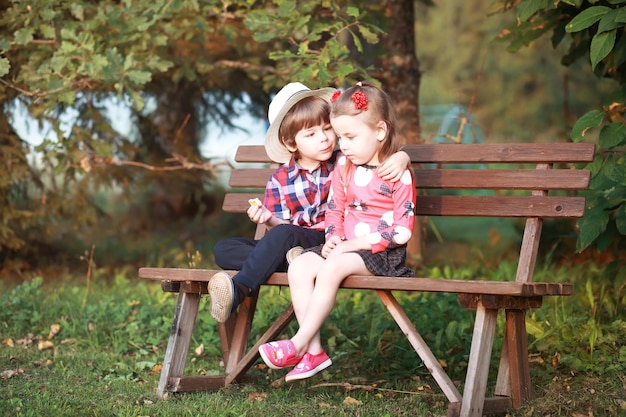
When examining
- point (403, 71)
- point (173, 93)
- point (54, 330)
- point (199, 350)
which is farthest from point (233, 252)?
point (173, 93)

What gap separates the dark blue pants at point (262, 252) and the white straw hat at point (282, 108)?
17.0 inches

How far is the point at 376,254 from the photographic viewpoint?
3643 millimetres

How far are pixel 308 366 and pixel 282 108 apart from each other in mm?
1178

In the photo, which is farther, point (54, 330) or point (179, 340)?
point (54, 330)

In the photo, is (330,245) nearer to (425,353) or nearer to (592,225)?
(425,353)

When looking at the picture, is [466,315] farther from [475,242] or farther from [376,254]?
[475,242]

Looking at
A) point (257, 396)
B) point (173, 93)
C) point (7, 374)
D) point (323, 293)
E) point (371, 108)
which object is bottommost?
point (7, 374)

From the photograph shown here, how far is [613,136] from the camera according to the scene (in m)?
4.08

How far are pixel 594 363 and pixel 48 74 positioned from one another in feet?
12.0

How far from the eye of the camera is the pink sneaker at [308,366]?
3527 millimetres

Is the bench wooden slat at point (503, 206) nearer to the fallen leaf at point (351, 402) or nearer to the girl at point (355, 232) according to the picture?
the girl at point (355, 232)

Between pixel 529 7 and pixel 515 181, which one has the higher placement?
pixel 529 7

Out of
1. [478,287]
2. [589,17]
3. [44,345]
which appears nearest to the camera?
[478,287]

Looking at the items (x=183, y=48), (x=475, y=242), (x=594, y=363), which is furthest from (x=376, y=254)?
(x=475, y=242)
